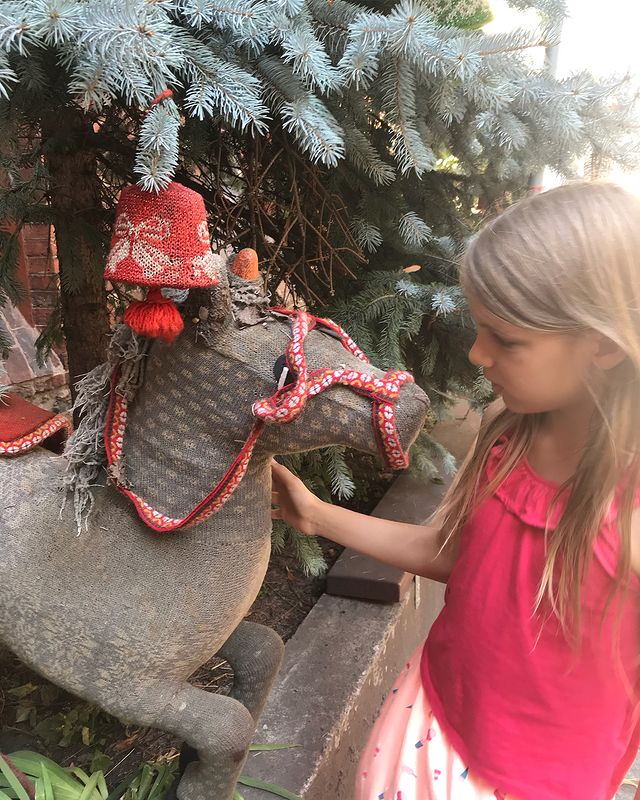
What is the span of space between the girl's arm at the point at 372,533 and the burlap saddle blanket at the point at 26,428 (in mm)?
340

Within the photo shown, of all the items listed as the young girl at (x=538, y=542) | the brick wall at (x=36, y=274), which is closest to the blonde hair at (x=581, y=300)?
the young girl at (x=538, y=542)

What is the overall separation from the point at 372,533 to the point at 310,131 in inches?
24.3

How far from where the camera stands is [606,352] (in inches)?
28.9

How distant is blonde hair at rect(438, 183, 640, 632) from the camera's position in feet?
2.33

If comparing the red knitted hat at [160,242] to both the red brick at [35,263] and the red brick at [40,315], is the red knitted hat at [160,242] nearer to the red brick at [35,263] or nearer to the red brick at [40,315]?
the red brick at [35,263]

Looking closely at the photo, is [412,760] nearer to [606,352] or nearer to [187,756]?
[187,756]

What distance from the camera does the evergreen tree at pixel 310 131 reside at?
0.71 metres

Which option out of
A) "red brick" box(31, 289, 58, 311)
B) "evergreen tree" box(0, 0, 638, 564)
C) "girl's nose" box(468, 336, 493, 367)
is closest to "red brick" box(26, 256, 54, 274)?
"red brick" box(31, 289, 58, 311)

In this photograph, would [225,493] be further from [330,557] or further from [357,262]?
[330,557]

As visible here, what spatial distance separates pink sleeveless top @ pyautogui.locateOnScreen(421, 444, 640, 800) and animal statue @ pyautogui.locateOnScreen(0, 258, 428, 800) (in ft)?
0.69

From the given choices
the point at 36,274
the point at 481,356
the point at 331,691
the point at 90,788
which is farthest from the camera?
the point at 36,274

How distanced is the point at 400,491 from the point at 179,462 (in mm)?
1616

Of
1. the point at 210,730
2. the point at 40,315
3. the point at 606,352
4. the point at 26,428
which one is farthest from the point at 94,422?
the point at 40,315

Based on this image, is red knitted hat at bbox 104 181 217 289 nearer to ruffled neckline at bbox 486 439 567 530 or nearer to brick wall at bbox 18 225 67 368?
ruffled neckline at bbox 486 439 567 530
